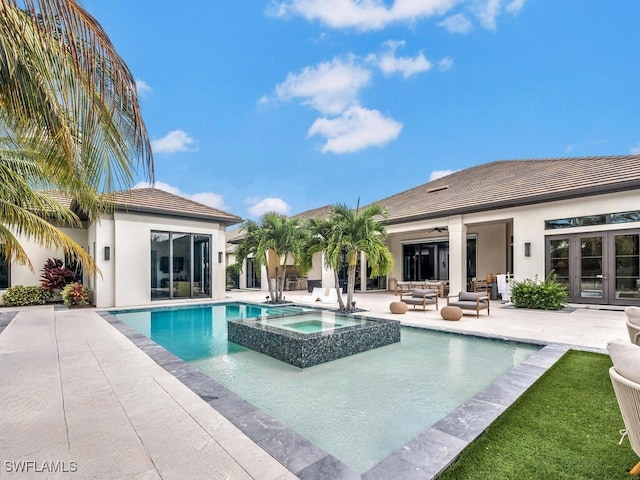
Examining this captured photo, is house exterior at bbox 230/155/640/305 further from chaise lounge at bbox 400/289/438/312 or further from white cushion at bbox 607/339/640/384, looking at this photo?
white cushion at bbox 607/339/640/384

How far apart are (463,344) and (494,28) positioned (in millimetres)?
18115

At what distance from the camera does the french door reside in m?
11.0

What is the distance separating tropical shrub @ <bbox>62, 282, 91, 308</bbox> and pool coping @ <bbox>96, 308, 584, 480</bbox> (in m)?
9.77

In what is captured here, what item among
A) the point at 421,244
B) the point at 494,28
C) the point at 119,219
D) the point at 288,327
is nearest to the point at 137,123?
the point at 288,327

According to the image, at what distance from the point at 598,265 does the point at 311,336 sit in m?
11.1

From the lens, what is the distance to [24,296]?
13.1 metres

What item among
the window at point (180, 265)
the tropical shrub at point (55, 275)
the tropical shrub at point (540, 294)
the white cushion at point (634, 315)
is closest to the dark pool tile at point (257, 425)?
the white cushion at point (634, 315)

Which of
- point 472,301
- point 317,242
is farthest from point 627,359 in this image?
point 317,242

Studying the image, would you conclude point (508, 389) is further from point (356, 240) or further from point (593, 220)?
point (593, 220)

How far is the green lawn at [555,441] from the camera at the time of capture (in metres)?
2.65

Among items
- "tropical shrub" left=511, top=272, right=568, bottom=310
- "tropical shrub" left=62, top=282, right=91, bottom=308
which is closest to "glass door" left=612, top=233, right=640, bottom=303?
"tropical shrub" left=511, top=272, right=568, bottom=310

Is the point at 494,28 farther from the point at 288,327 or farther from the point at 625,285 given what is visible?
the point at 288,327

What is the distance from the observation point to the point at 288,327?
7.16 metres

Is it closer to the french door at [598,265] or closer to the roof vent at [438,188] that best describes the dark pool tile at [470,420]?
the french door at [598,265]
